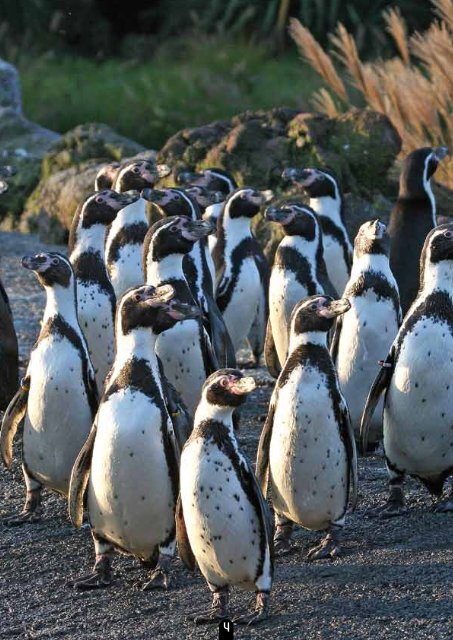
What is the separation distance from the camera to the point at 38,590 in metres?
5.82

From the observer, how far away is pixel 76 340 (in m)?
6.59

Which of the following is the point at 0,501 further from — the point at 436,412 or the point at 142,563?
the point at 436,412

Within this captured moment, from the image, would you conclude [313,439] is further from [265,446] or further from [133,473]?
[133,473]

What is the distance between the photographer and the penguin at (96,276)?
799 cm

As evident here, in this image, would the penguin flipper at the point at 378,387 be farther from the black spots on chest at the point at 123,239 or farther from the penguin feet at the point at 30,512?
the black spots on chest at the point at 123,239

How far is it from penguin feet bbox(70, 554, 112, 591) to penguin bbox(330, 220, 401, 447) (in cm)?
195

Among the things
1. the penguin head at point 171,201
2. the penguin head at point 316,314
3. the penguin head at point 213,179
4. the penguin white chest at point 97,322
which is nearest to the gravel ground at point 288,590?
the penguin head at point 316,314

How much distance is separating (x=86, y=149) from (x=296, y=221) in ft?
19.8

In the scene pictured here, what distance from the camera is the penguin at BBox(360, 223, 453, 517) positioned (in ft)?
21.2

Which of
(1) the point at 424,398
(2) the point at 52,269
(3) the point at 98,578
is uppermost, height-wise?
(2) the point at 52,269

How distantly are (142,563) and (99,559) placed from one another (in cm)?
22

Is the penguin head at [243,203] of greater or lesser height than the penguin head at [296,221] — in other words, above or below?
below

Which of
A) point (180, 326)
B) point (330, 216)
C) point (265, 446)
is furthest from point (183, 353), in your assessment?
point (330, 216)

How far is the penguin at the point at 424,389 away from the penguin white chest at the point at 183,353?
1.14 meters
